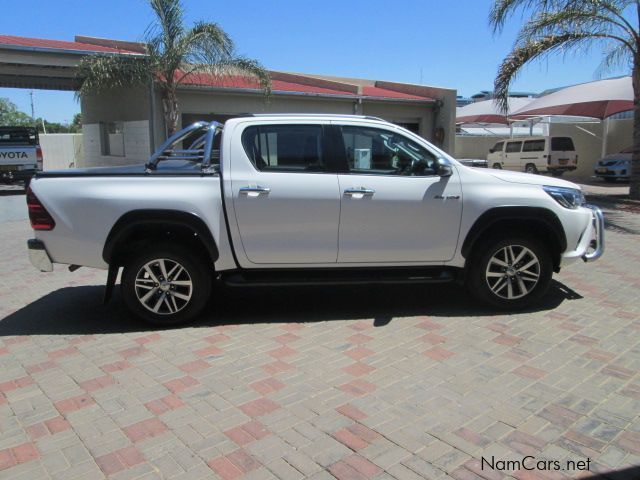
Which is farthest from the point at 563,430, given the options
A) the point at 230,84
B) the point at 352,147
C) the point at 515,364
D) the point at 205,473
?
the point at 230,84

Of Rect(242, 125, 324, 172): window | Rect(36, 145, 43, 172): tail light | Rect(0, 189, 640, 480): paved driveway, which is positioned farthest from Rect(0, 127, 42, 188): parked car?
Rect(242, 125, 324, 172): window

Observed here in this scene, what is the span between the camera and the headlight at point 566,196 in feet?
17.4

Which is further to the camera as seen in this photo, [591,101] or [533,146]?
[533,146]

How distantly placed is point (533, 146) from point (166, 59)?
18603 mm

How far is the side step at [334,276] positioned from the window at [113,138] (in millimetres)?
14262

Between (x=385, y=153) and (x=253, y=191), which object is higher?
(x=385, y=153)

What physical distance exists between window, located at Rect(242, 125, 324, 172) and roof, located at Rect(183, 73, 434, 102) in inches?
457

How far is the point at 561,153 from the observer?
25906 millimetres

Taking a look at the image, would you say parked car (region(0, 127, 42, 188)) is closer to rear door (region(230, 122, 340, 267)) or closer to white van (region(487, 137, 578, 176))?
rear door (region(230, 122, 340, 267))

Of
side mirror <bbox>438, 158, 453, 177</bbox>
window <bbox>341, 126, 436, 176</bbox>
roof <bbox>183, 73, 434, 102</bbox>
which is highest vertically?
roof <bbox>183, 73, 434, 102</bbox>

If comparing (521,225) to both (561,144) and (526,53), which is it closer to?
(526,53)

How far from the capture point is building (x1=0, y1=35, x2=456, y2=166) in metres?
15.5

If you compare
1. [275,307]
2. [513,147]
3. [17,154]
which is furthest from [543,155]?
[275,307]

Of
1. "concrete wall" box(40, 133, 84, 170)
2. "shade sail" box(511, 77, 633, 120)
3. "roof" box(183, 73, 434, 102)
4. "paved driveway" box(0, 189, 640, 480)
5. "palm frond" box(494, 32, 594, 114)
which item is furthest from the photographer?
"concrete wall" box(40, 133, 84, 170)
